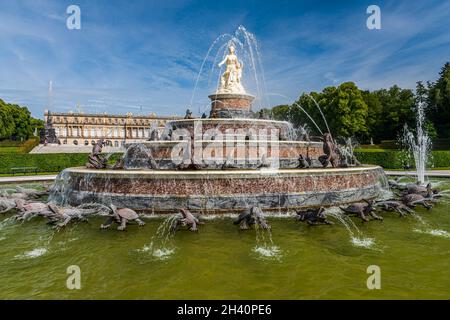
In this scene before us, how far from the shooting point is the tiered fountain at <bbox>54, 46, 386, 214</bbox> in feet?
44.7

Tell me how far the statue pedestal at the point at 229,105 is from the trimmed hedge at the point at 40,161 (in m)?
21.6

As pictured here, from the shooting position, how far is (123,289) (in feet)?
22.6

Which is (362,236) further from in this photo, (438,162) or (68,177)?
(438,162)

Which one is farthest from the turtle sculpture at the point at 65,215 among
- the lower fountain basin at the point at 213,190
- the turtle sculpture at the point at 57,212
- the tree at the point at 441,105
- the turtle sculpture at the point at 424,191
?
the tree at the point at 441,105

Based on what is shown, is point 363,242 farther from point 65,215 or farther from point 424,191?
point 65,215

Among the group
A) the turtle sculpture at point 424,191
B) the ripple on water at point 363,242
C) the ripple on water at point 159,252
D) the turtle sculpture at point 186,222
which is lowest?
the ripple on water at point 159,252

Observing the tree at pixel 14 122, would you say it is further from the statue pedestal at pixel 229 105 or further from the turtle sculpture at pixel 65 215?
the turtle sculpture at pixel 65 215

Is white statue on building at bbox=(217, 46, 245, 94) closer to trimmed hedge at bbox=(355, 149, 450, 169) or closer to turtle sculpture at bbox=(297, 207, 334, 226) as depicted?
turtle sculpture at bbox=(297, 207, 334, 226)

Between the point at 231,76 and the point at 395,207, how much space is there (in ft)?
58.3

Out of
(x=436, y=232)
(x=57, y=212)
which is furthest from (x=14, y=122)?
(x=436, y=232)

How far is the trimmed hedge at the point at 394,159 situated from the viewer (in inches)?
1537
